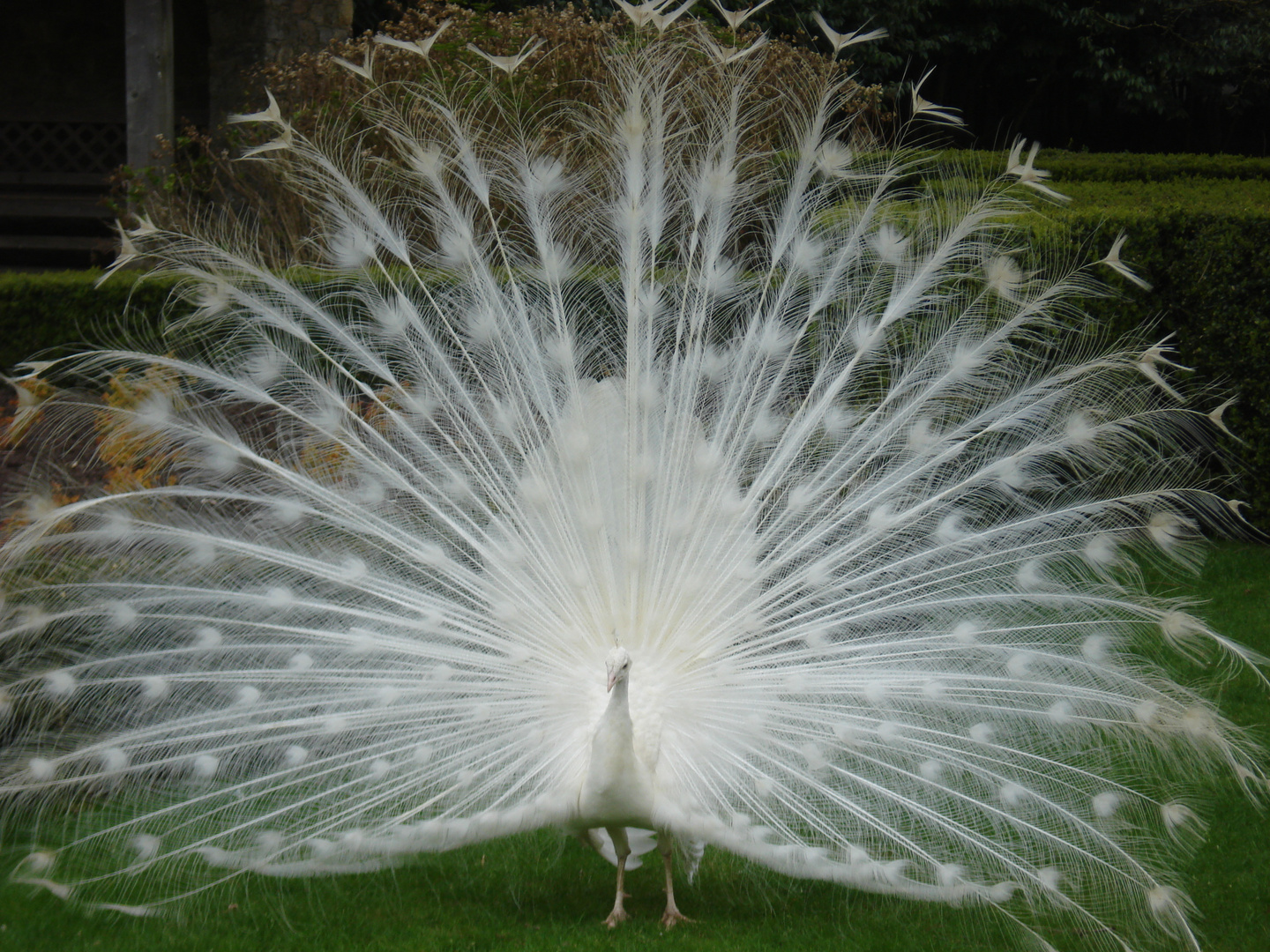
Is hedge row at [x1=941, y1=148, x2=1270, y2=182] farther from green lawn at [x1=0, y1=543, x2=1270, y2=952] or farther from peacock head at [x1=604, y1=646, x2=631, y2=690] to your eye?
peacock head at [x1=604, y1=646, x2=631, y2=690]

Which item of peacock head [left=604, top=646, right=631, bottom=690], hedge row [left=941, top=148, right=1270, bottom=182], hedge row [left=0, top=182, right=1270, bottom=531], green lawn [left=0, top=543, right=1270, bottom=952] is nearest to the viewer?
peacock head [left=604, top=646, right=631, bottom=690]

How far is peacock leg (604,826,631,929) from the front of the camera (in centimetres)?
403

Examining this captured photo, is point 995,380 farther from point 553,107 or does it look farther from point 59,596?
point 553,107

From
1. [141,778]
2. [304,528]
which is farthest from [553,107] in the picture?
[141,778]

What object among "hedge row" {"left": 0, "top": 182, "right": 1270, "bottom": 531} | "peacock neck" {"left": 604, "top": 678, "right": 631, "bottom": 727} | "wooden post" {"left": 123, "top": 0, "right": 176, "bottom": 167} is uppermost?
"wooden post" {"left": 123, "top": 0, "right": 176, "bottom": 167}

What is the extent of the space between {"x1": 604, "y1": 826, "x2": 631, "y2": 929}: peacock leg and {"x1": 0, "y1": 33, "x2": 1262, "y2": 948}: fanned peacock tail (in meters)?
0.28

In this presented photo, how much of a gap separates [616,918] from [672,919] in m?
0.18

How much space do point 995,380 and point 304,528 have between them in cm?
252

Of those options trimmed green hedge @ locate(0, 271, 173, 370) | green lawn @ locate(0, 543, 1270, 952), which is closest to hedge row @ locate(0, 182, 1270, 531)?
trimmed green hedge @ locate(0, 271, 173, 370)

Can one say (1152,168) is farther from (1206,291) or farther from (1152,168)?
(1206,291)

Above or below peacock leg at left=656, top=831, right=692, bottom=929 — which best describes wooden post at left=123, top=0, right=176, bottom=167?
above

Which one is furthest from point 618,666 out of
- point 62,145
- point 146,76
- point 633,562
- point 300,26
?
point 62,145

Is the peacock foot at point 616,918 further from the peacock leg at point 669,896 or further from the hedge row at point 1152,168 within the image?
the hedge row at point 1152,168

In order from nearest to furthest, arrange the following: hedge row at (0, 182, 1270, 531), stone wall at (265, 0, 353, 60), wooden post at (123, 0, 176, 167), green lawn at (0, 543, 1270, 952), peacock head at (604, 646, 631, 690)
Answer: peacock head at (604, 646, 631, 690) → green lawn at (0, 543, 1270, 952) → hedge row at (0, 182, 1270, 531) → wooden post at (123, 0, 176, 167) → stone wall at (265, 0, 353, 60)
